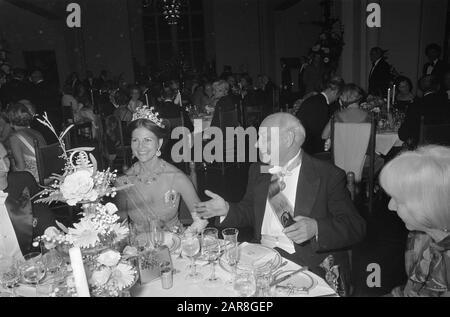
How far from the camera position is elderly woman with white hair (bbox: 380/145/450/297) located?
1.52 metres

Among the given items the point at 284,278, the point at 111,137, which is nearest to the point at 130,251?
the point at 284,278

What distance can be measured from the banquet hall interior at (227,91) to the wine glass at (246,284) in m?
0.66

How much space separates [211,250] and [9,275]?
2.78 ft

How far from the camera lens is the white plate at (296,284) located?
1.59m

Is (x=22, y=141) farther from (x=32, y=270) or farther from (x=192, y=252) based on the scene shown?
(x=192, y=252)

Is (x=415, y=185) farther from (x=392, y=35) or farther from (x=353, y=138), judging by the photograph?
(x=392, y=35)

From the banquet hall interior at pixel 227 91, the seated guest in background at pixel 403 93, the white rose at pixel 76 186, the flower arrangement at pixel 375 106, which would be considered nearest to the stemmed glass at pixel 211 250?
the banquet hall interior at pixel 227 91

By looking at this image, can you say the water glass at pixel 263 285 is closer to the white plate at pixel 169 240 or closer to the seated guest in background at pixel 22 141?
the white plate at pixel 169 240

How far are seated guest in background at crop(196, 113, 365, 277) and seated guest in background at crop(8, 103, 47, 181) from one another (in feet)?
7.25

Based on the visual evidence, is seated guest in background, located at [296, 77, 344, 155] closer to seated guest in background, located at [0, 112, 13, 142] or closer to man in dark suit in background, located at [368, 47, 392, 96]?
man in dark suit in background, located at [368, 47, 392, 96]

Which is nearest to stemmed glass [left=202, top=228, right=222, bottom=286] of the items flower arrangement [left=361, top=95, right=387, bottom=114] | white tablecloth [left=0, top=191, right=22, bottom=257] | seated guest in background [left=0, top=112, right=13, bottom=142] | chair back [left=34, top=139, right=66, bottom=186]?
white tablecloth [left=0, top=191, right=22, bottom=257]

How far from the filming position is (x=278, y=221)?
2.25 meters

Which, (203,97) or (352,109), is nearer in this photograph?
(352,109)
